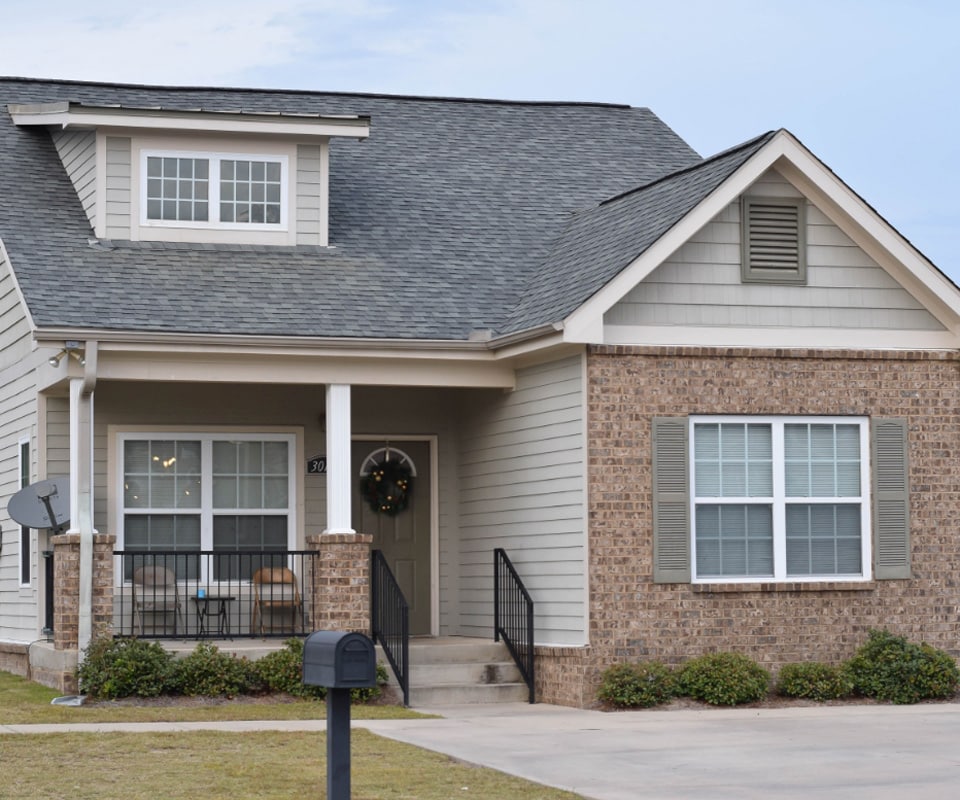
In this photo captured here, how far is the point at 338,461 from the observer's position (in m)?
15.8

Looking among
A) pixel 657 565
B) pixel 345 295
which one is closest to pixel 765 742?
pixel 657 565

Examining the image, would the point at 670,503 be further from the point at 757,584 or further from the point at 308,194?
the point at 308,194

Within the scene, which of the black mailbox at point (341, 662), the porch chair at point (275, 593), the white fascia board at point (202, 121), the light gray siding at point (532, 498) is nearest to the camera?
the black mailbox at point (341, 662)

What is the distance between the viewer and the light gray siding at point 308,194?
18.0m

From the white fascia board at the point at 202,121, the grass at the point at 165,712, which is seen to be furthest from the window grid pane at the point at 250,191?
the grass at the point at 165,712

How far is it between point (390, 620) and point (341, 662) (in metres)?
7.98

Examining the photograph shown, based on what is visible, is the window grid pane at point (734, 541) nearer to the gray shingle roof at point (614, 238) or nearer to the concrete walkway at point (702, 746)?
the concrete walkway at point (702, 746)

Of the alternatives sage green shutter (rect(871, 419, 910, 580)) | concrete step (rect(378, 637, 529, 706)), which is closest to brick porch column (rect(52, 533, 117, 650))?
concrete step (rect(378, 637, 529, 706))

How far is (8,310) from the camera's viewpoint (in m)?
18.4

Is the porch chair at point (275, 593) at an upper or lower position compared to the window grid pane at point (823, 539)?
lower

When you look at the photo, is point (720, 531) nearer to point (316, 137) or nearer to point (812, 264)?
point (812, 264)

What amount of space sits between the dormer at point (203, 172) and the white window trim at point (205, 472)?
6.95 feet

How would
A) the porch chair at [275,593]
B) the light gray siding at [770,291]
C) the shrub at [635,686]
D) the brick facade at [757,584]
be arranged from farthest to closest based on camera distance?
the porch chair at [275,593] → the light gray siding at [770,291] → the brick facade at [757,584] → the shrub at [635,686]

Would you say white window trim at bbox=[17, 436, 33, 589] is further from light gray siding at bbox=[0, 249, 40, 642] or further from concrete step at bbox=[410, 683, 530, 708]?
concrete step at bbox=[410, 683, 530, 708]
